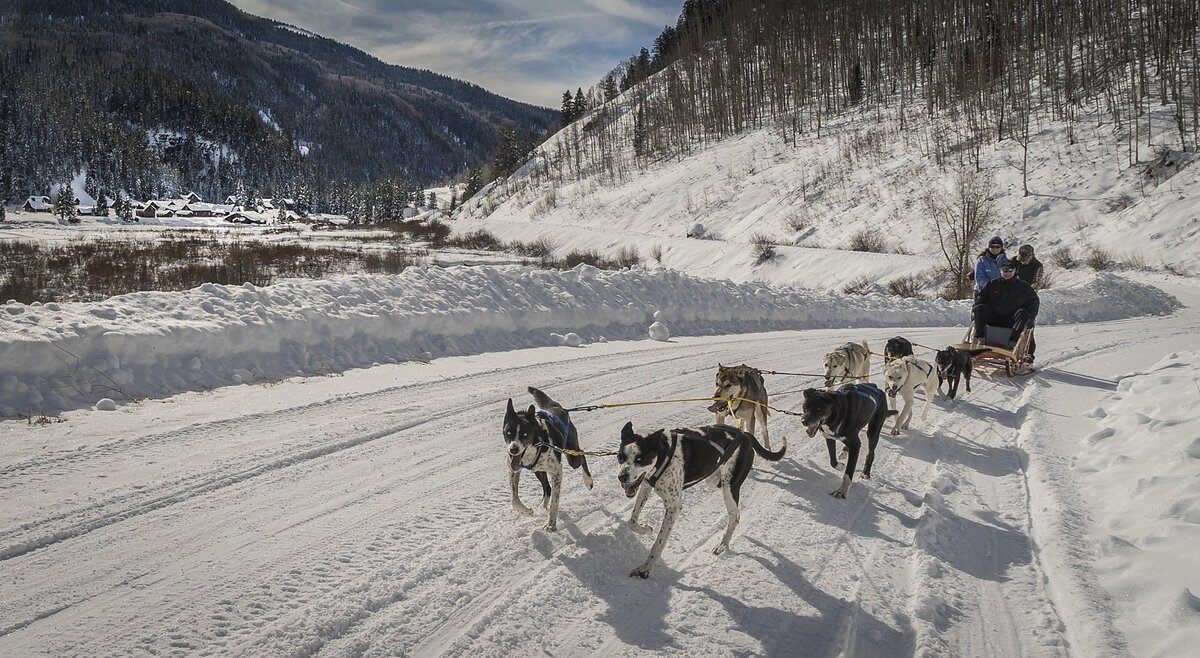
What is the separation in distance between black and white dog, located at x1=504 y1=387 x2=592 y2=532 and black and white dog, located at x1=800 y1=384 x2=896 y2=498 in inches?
84.1

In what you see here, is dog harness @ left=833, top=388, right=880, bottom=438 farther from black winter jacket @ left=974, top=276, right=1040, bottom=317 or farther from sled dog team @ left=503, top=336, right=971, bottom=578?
black winter jacket @ left=974, top=276, right=1040, bottom=317

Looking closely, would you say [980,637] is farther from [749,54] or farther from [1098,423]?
[749,54]

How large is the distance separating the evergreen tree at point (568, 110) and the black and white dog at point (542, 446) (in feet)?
363

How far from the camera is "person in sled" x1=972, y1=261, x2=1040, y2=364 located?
1053 centimetres

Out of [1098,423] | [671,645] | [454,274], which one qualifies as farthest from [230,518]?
[1098,423]

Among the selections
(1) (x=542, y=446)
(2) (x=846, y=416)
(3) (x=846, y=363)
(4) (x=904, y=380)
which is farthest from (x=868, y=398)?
(1) (x=542, y=446)

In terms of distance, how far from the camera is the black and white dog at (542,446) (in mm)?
4395

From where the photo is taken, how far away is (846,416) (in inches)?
222

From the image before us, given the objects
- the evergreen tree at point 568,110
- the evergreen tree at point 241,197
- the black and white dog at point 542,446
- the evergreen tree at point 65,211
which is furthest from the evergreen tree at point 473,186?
the black and white dog at point 542,446

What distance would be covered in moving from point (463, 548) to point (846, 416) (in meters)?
3.64

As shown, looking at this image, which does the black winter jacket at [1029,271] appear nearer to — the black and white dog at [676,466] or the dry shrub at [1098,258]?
the black and white dog at [676,466]

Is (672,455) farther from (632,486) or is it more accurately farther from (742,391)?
(742,391)

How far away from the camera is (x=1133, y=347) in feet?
41.1

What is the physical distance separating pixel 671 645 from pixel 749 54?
78191mm
